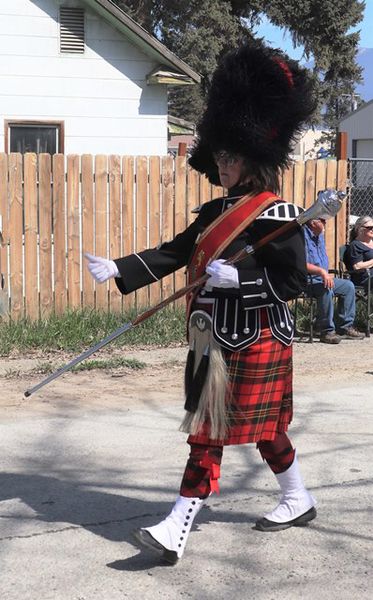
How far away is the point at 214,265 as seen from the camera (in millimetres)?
3656

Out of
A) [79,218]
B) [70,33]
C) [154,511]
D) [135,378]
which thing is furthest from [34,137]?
[154,511]

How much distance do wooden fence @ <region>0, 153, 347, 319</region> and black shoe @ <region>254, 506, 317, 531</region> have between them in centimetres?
500

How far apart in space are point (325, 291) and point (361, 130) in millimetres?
27941

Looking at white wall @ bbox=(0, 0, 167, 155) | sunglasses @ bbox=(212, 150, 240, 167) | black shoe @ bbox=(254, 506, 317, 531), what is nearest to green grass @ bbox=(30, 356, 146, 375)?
black shoe @ bbox=(254, 506, 317, 531)

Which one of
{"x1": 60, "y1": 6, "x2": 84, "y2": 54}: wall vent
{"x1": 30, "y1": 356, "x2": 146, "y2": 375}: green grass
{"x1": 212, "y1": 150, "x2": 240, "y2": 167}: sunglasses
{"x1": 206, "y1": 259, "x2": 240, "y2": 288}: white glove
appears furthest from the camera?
{"x1": 60, "y1": 6, "x2": 84, "y2": 54}: wall vent

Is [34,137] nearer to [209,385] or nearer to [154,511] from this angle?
[154,511]

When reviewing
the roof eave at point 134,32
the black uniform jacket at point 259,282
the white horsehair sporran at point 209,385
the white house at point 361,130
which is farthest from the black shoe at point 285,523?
the white house at point 361,130

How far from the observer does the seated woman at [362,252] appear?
9.39 meters

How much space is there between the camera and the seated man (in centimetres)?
882

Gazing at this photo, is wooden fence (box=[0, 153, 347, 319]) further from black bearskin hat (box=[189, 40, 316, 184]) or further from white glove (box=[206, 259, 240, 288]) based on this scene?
white glove (box=[206, 259, 240, 288])

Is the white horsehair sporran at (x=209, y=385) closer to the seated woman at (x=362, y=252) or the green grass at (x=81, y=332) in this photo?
the green grass at (x=81, y=332)

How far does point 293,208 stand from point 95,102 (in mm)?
8787

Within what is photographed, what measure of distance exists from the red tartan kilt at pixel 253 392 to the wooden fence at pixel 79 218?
5081 millimetres

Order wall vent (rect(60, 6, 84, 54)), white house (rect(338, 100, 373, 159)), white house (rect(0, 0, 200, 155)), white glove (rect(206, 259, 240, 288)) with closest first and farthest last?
white glove (rect(206, 259, 240, 288)) < white house (rect(0, 0, 200, 155)) < wall vent (rect(60, 6, 84, 54)) < white house (rect(338, 100, 373, 159))
